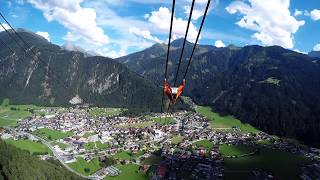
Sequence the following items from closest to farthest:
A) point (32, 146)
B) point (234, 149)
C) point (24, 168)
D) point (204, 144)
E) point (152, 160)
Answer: point (24, 168) < point (152, 160) < point (32, 146) < point (234, 149) < point (204, 144)

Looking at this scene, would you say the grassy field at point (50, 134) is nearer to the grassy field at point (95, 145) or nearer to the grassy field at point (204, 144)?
the grassy field at point (95, 145)

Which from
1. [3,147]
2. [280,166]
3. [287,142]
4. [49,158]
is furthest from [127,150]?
[287,142]

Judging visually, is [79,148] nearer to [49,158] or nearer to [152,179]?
[49,158]

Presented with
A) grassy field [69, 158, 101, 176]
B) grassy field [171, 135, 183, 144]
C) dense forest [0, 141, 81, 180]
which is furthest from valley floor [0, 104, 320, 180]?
dense forest [0, 141, 81, 180]

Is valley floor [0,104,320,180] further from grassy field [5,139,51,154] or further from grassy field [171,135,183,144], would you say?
grassy field [171,135,183,144]

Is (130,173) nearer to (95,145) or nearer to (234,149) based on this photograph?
(95,145)

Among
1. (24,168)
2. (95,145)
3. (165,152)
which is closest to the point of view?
(24,168)

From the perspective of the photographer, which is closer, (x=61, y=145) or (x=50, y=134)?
(x=61, y=145)

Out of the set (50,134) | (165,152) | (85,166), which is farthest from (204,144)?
(50,134)
